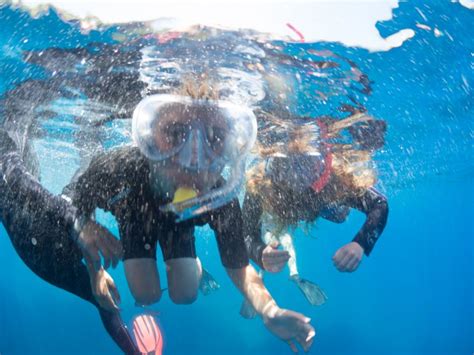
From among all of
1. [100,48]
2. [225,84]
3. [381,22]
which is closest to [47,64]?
[100,48]

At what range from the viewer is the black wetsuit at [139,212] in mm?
5562

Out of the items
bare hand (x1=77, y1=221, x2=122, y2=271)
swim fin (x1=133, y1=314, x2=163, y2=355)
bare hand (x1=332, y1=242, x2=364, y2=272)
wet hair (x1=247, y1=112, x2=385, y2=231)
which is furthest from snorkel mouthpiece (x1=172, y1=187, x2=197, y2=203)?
swim fin (x1=133, y1=314, x2=163, y2=355)

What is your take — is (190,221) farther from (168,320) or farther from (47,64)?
(168,320)

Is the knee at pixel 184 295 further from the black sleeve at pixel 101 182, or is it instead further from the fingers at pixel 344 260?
the fingers at pixel 344 260

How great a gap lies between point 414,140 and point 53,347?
34287 millimetres

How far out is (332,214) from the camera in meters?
9.13

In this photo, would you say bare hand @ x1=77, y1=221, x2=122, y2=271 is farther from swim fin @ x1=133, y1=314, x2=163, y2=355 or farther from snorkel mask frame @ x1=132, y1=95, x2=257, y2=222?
swim fin @ x1=133, y1=314, x2=163, y2=355

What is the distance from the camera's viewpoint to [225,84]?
769 centimetres

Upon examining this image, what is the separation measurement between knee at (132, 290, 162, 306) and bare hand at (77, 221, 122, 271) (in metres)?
1.41

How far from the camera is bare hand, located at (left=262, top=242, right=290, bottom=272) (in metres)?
5.97

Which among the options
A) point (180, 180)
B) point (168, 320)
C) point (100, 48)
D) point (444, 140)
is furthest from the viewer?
point (168, 320)

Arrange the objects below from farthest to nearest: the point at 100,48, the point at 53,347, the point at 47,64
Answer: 1. the point at 53,347
2. the point at 47,64
3. the point at 100,48

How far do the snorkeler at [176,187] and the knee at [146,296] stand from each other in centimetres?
3

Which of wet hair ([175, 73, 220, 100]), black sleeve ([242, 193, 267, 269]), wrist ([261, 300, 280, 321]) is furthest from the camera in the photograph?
wet hair ([175, 73, 220, 100])
